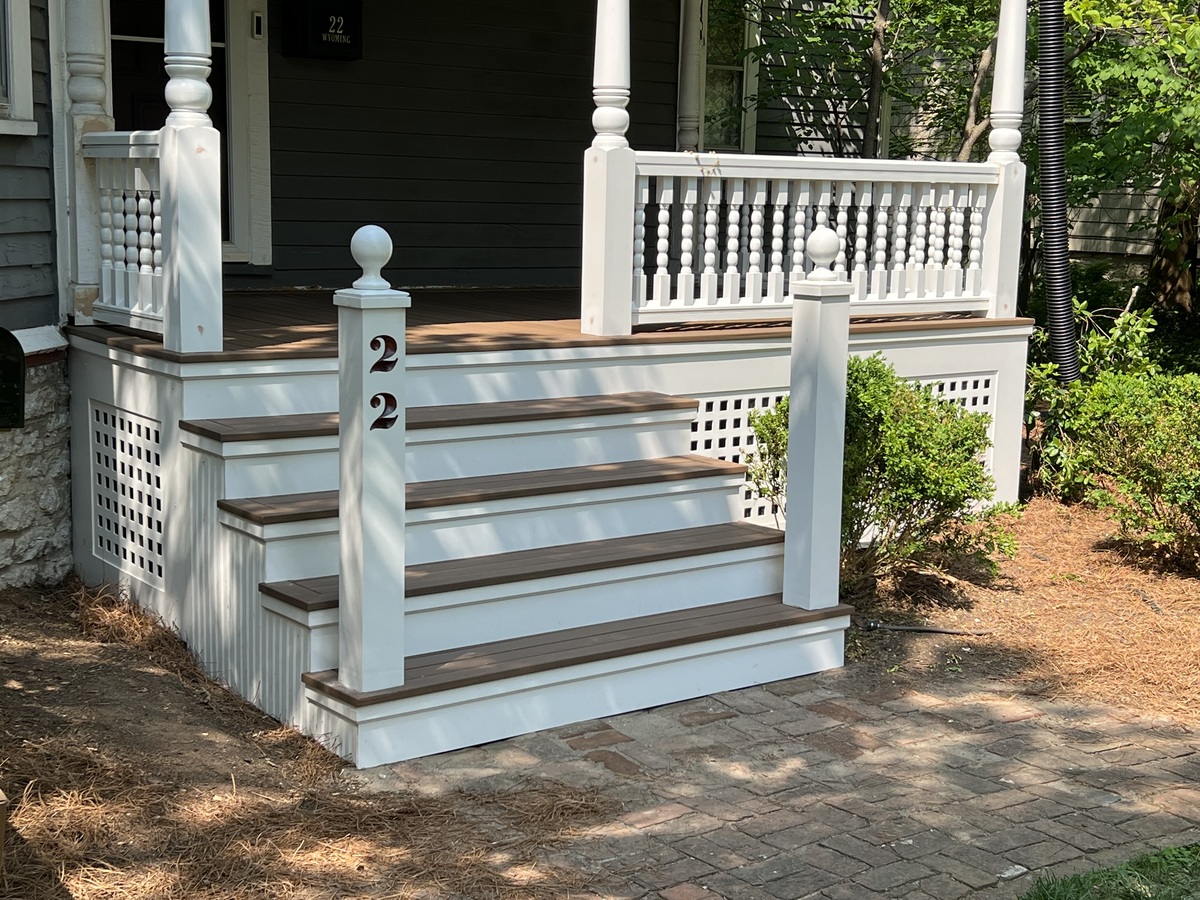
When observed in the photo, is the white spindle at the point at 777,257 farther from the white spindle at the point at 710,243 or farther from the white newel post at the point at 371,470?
the white newel post at the point at 371,470

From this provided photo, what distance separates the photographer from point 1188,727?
A: 455 cm

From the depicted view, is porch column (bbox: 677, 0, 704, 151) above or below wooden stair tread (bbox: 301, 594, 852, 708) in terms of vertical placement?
above

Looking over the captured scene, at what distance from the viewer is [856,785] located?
3.99m

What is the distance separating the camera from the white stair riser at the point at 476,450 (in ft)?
15.0

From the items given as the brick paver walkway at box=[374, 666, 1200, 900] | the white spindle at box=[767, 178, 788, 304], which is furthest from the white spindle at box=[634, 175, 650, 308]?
the brick paver walkway at box=[374, 666, 1200, 900]

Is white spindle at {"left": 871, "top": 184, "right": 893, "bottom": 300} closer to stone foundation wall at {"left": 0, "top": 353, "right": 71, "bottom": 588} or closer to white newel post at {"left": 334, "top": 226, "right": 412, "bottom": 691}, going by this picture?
white newel post at {"left": 334, "top": 226, "right": 412, "bottom": 691}

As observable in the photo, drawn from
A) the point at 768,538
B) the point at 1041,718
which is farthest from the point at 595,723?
the point at 1041,718

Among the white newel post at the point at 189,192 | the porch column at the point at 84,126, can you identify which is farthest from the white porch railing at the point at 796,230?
the porch column at the point at 84,126

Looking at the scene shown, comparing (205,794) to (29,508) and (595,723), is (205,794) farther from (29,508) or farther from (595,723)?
(29,508)

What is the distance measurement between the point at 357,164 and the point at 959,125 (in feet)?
17.1

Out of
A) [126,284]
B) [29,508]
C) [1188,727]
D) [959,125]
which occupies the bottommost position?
[1188,727]

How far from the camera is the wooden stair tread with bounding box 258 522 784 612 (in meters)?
4.22

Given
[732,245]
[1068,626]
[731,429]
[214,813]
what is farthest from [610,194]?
[214,813]

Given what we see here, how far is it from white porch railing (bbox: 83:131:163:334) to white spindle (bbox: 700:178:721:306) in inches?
91.3
